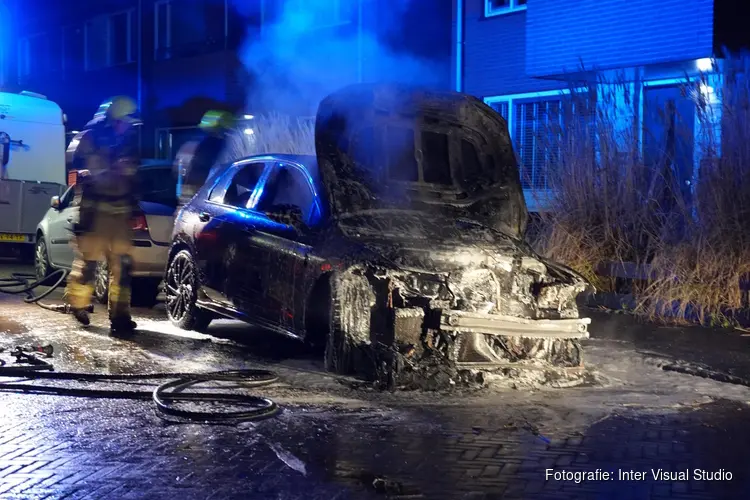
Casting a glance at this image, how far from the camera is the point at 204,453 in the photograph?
5.00 m

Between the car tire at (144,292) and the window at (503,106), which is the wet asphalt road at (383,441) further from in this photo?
the window at (503,106)

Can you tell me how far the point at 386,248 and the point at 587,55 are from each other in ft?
32.4

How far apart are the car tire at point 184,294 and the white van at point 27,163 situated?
8.81 metres

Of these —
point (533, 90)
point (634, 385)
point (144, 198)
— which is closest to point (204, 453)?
point (634, 385)

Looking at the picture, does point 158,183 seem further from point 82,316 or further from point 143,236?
point 82,316

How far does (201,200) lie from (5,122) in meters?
11.0

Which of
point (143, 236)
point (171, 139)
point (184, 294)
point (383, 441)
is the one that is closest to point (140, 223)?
point (143, 236)

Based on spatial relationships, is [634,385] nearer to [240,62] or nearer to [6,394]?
[6,394]

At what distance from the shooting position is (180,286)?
29.9ft

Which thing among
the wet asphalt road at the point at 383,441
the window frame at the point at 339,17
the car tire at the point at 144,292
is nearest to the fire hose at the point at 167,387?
the wet asphalt road at the point at 383,441

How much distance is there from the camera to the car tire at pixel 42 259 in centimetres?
1303

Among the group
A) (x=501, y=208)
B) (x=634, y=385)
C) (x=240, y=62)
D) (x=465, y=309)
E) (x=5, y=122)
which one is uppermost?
(x=240, y=62)

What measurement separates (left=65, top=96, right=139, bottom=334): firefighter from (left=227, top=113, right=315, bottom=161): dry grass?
5883mm

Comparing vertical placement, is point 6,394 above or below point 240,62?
below
